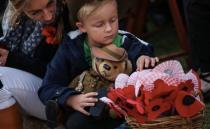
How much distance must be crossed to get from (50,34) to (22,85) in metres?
0.30

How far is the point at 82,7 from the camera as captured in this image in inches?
77.5

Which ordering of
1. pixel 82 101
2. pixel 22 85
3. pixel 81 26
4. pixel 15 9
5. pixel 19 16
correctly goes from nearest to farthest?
1. pixel 82 101
2. pixel 81 26
3. pixel 15 9
4. pixel 19 16
5. pixel 22 85

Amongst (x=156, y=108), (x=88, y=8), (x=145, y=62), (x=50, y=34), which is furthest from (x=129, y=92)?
(x=50, y=34)

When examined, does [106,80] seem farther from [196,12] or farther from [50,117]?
[196,12]

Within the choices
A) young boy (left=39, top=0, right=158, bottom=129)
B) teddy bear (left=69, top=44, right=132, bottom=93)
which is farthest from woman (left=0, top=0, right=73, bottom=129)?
teddy bear (left=69, top=44, right=132, bottom=93)

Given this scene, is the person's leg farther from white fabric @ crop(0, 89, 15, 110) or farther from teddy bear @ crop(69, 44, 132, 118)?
white fabric @ crop(0, 89, 15, 110)

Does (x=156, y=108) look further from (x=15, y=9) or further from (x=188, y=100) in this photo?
(x=15, y=9)

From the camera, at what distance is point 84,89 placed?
2006mm

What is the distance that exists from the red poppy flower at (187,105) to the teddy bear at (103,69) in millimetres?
430

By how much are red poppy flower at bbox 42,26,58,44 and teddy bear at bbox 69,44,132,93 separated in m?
0.26

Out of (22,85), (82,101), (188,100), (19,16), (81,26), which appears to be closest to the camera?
(188,100)

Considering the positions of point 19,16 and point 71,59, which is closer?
point 71,59

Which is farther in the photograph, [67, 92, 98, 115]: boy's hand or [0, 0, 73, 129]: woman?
[0, 0, 73, 129]: woman

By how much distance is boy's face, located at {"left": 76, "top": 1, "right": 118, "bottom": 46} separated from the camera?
1.89 meters
